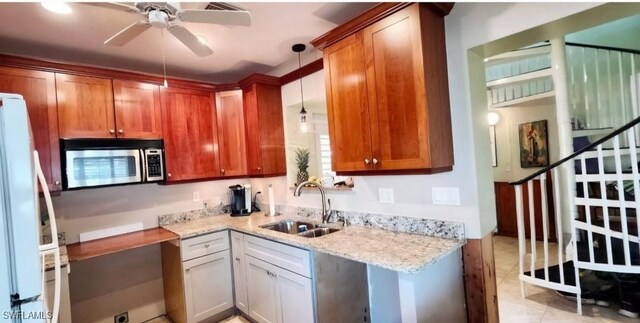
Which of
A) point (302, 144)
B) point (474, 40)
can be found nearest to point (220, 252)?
point (302, 144)

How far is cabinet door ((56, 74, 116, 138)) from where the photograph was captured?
2.20 meters

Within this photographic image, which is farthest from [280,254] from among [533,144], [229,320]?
[533,144]

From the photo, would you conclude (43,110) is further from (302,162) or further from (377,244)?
(377,244)

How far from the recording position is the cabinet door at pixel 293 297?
191cm

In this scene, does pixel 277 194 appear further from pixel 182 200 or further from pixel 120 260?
pixel 120 260

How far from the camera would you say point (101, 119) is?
2.35 metres

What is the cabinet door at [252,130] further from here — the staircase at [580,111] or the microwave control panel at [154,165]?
the staircase at [580,111]

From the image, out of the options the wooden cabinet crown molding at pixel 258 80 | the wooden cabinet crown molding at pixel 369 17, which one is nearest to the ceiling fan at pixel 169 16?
the wooden cabinet crown molding at pixel 369 17

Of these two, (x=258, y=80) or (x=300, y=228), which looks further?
(x=258, y=80)

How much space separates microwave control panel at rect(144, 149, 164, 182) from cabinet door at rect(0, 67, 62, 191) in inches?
23.2

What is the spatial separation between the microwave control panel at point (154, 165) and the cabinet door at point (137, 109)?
15cm

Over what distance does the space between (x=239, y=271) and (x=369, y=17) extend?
91.4 inches

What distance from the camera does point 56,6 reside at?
168 cm

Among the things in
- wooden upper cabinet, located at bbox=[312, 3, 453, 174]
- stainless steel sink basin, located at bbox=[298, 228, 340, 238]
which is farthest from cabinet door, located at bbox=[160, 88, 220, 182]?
wooden upper cabinet, located at bbox=[312, 3, 453, 174]
